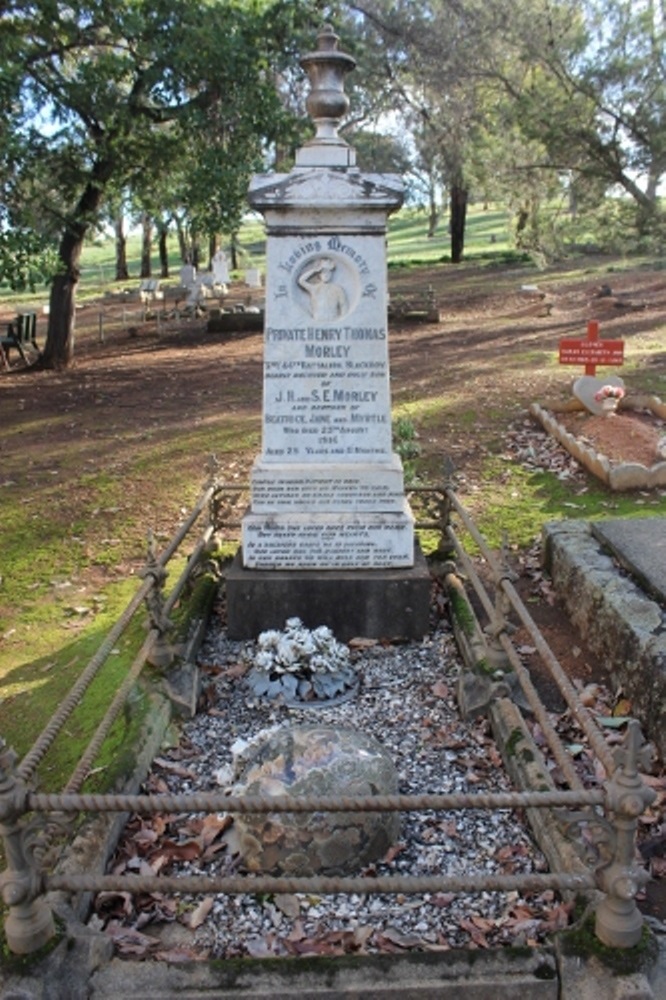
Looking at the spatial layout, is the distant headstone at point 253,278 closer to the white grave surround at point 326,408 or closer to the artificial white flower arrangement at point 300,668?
the white grave surround at point 326,408

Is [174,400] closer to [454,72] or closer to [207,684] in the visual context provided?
[207,684]

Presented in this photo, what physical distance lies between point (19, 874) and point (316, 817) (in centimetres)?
121

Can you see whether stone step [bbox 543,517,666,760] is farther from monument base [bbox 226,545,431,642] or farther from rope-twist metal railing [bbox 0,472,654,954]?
rope-twist metal railing [bbox 0,472,654,954]

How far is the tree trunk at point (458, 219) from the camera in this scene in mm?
37312

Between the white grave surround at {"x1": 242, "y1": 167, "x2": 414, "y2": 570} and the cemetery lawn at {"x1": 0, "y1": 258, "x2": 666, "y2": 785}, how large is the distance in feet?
3.69

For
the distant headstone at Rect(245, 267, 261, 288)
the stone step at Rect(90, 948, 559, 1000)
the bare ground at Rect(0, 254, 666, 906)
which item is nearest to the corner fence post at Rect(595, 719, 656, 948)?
the stone step at Rect(90, 948, 559, 1000)

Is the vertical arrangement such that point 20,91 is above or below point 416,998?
above

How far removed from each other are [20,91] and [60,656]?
1137 centimetres

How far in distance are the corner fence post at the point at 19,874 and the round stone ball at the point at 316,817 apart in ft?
3.00

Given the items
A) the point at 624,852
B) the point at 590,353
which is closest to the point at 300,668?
the point at 624,852

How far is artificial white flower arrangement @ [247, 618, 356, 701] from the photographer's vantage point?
509 cm

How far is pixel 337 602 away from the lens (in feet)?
18.6

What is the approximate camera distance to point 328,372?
574 cm

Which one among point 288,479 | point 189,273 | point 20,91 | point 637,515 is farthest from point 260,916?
point 189,273
